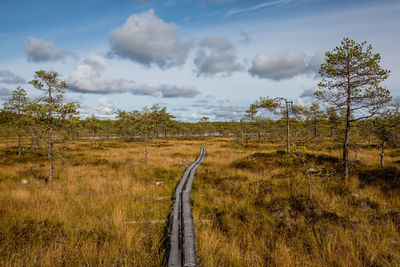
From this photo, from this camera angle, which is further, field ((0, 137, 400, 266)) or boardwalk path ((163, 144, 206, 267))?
field ((0, 137, 400, 266))

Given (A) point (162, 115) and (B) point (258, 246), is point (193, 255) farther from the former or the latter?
(A) point (162, 115)

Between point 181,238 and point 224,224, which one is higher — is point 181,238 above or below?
above

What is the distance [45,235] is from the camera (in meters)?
4.14

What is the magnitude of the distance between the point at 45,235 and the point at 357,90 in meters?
13.0

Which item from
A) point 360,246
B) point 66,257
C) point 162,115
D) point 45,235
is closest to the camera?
point 66,257

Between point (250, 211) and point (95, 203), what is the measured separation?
5.55 m

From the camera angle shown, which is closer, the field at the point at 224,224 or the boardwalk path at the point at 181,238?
the boardwalk path at the point at 181,238

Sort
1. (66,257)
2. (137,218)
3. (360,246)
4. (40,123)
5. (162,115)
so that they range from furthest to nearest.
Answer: (162,115), (40,123), (137,218), (360,246), (66,257)

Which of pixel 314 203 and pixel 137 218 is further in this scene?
pixel 314 203

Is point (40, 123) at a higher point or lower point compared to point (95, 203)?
higher

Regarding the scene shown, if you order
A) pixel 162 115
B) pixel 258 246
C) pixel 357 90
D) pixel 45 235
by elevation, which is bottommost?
pixel 258 246

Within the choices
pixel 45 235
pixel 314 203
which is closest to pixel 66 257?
pixel 45 235

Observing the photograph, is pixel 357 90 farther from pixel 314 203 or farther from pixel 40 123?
pixel 40 123

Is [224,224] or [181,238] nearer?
[181,238]
